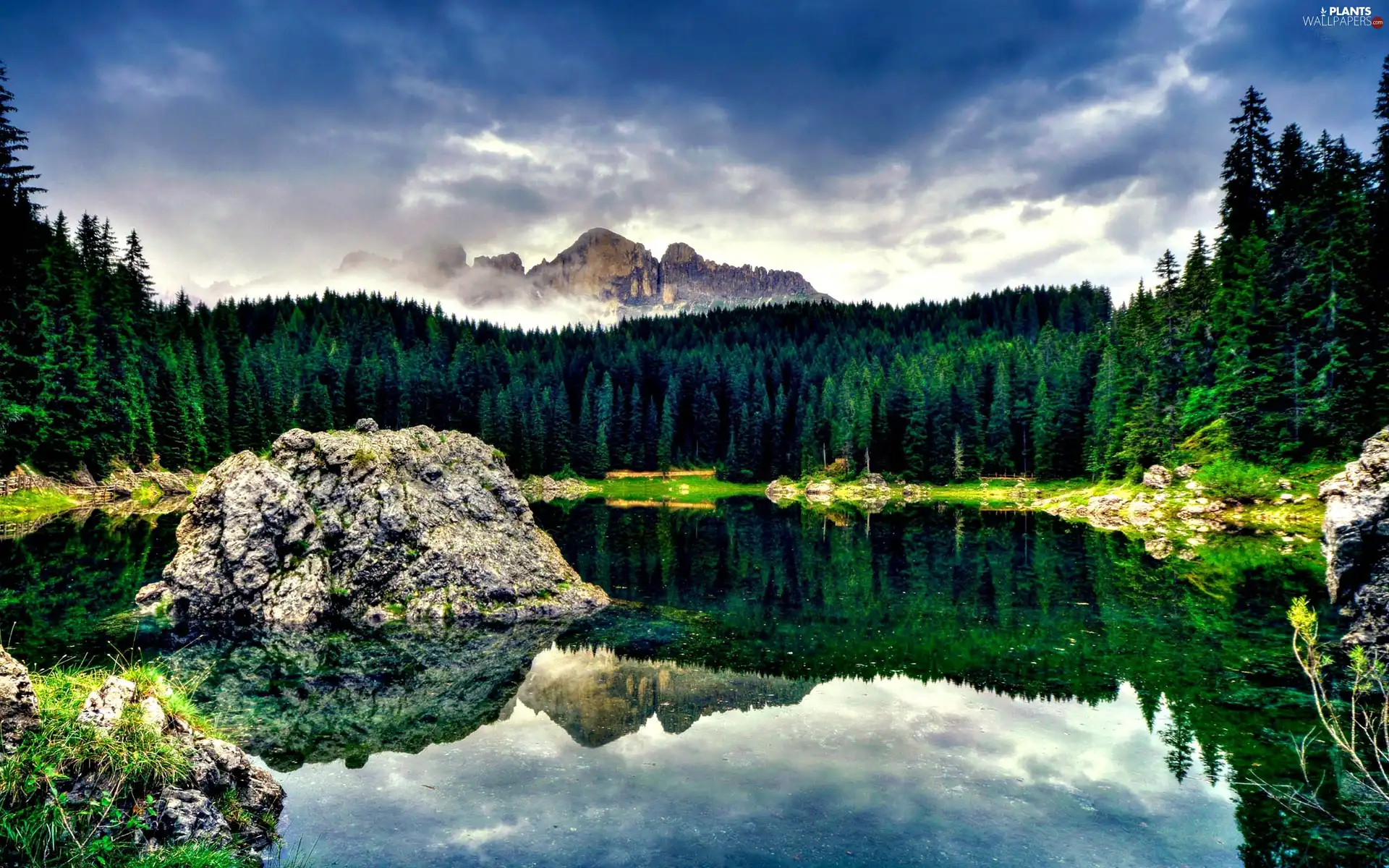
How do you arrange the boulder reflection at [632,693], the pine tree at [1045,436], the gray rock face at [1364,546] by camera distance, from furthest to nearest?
the pine tree at [1045,436] < the gray rock face at [1364,546] < the boulder reflection at [632,693]

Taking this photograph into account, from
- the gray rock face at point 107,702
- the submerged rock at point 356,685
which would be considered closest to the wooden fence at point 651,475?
the submerged rock at point 356,685

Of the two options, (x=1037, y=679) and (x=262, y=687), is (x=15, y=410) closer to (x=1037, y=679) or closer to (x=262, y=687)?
(x=262, y=687)

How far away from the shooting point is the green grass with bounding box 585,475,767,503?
374 feet

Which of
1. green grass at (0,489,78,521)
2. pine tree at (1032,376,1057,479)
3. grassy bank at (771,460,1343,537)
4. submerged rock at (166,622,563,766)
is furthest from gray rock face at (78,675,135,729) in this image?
pine tree at (1032,376,1057,479)

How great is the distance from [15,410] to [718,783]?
72.0 meters

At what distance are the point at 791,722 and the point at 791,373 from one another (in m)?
153

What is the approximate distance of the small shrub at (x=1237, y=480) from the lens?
5338cm

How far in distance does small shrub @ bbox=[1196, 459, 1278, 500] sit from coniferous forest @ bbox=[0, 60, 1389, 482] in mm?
1558

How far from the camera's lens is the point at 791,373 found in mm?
168875

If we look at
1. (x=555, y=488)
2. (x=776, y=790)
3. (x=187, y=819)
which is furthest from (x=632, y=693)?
(x=555, y=488)

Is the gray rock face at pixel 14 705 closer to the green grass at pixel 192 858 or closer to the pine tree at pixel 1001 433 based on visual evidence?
the green grass at pixel 192 858

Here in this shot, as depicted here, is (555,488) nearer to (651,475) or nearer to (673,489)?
(673,489)

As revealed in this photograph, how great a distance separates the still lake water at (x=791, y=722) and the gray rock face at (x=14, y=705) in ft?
16.1

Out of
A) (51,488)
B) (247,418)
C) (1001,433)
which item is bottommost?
(51,488)
